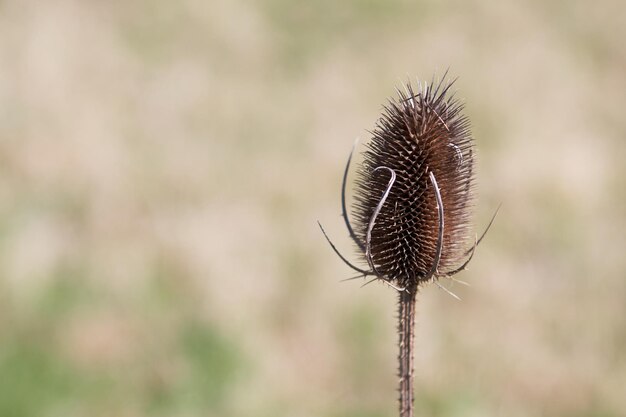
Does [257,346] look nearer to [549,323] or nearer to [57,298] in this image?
[57,298]

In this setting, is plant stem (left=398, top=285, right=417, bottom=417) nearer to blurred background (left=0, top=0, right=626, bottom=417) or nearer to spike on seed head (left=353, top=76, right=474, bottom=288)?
spike on seed head (left=353, top=76, right=474, bottom=288)

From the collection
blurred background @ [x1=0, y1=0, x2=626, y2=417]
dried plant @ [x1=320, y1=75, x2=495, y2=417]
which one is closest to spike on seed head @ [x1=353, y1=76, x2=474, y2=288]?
dried plant @ [x1=320, y1=75, x2=495, y2=417]

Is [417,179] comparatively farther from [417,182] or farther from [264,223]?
[264,223]

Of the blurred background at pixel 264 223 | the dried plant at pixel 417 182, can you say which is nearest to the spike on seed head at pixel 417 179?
the dried plant at pixel 417 182

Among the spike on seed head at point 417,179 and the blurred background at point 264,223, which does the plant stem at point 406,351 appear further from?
the blurred background at point 264,223

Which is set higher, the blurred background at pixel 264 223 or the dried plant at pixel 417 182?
the blurred background at pixel 264 223

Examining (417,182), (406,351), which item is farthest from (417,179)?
(406,351)

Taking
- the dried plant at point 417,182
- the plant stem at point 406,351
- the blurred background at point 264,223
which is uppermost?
the blurred background at point 264,223
